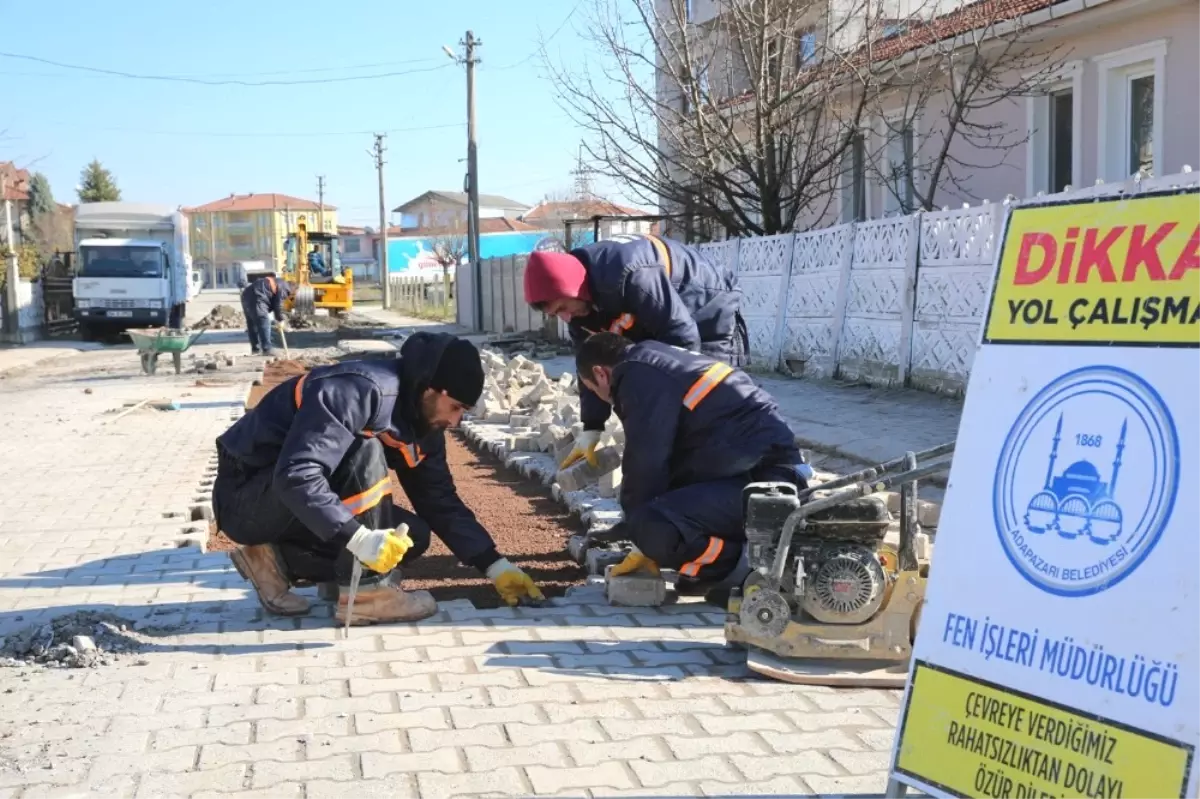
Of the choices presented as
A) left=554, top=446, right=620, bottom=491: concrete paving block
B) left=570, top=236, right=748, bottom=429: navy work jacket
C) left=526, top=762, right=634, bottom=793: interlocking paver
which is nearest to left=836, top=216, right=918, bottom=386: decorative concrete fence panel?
left=554, top=446, right=620, bottom=491: concrete paving block

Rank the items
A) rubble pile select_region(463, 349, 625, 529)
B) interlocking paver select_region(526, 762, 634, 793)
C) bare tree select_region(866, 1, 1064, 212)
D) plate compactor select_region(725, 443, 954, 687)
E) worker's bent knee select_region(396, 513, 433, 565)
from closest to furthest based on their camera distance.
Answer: interlocking paver select_region(526, 762, 634, 793), plate compactor select_region(725, 443, 954, 687), worker's bent knee select_region(396, 513, 433, 565), rubble pile select_region(463, 349, 625, 529), bare tree select_region(866, 1, 1064, 212)

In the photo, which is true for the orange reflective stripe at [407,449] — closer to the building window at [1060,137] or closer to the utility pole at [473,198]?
the building window at [1060,137]

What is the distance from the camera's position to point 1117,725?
7.07ft

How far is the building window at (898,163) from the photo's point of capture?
16.6 meters

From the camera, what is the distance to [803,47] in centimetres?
1747

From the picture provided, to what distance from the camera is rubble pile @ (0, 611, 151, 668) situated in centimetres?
411

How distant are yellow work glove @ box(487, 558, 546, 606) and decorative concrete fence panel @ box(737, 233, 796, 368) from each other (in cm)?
1027

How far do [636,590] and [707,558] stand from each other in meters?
0.36

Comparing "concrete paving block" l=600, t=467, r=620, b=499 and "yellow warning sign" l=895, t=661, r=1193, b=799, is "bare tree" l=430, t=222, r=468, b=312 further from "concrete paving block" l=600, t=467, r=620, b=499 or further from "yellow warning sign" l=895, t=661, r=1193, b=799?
"yellow warning sign" l=895, t=661, r=1193, b=799

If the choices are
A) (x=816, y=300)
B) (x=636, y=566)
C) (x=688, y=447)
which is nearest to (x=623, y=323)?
(x=688, y=447)

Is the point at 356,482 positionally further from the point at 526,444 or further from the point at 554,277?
the point at 526,444

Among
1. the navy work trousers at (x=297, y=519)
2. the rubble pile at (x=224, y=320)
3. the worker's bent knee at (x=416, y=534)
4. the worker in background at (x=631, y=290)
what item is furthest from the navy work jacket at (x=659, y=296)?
the rubble pile at (x=224, y=320)

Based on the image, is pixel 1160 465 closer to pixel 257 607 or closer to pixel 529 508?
pixel 257 607

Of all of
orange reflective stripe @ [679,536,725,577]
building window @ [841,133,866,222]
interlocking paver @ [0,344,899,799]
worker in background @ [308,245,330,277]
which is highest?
building window @ [841,133,866,222]
